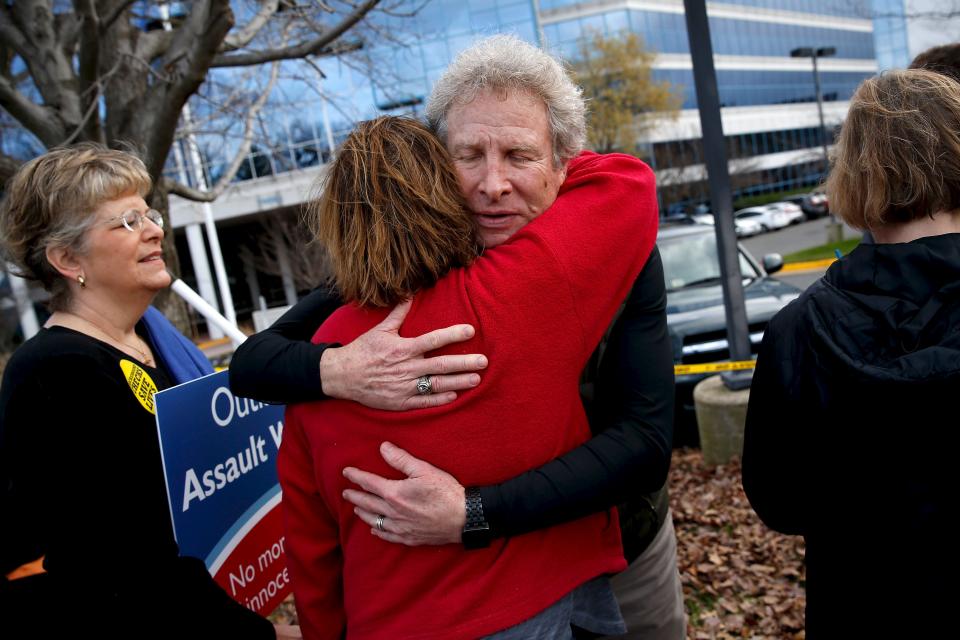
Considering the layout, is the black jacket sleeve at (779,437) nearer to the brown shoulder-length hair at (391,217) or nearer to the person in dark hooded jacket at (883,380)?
the person in dark hooded jacket at (883,380)

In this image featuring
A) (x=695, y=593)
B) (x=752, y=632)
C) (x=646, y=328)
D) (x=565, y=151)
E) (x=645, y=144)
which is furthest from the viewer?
(x=645, y=144)

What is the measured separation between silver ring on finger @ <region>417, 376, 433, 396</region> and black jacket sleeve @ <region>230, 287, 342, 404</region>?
24cm

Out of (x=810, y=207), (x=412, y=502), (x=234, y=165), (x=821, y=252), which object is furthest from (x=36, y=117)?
(x=810, y=207)

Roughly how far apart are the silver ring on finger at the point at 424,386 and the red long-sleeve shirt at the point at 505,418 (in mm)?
37

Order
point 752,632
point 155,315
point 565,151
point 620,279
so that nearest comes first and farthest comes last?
1. point 620,279
2. point 565,151
3. point 155,315
4. point 752,632

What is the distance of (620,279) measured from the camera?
142 centimetres

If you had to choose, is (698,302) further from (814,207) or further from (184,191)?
(814,207)

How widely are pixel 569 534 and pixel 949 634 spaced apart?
2.83 feet

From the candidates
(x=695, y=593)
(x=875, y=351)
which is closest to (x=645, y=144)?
(x=695, y=593)

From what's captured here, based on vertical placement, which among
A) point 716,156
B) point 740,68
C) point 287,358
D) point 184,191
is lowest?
point 287,358

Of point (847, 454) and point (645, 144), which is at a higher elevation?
point (645, 144)

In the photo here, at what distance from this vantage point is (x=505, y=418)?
1.36 m

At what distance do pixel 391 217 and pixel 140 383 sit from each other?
3.68 feet

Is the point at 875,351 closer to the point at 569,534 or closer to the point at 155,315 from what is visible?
the point at 569,534
